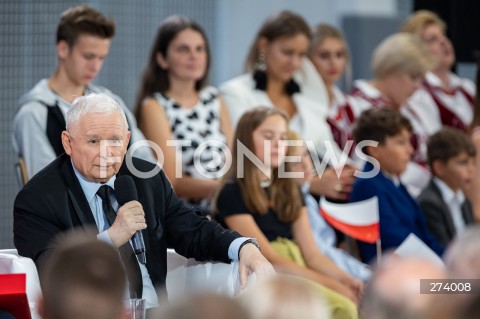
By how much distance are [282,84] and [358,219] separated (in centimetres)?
105

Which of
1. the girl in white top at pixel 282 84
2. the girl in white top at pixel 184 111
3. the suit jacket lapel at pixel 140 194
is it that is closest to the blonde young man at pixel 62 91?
the girl in white top at pixel 184 111

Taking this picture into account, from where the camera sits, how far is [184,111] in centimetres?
511

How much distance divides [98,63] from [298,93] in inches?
51.3

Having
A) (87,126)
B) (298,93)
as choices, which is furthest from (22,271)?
(298,93)

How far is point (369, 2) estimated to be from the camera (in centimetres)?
767

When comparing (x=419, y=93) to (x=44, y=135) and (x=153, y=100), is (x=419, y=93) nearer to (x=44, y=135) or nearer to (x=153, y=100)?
(x=153, y=100)

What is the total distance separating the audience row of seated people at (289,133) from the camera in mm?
4496

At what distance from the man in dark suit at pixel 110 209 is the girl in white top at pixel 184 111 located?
1.40m

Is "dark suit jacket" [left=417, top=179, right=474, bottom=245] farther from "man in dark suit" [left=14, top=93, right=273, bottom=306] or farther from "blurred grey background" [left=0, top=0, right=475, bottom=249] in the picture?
"blurred grey background" [left=0, top=0, right=475, bottom=249]

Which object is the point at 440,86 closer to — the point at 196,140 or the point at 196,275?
the point at 196,140

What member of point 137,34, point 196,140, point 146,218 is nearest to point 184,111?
point 196,140

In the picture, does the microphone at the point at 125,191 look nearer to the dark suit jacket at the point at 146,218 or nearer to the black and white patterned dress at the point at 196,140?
the dark suit jacket at the point at 146,218

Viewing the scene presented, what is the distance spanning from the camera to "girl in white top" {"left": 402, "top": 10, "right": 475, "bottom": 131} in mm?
6258

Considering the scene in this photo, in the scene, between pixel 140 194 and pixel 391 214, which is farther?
pixel 391 214
